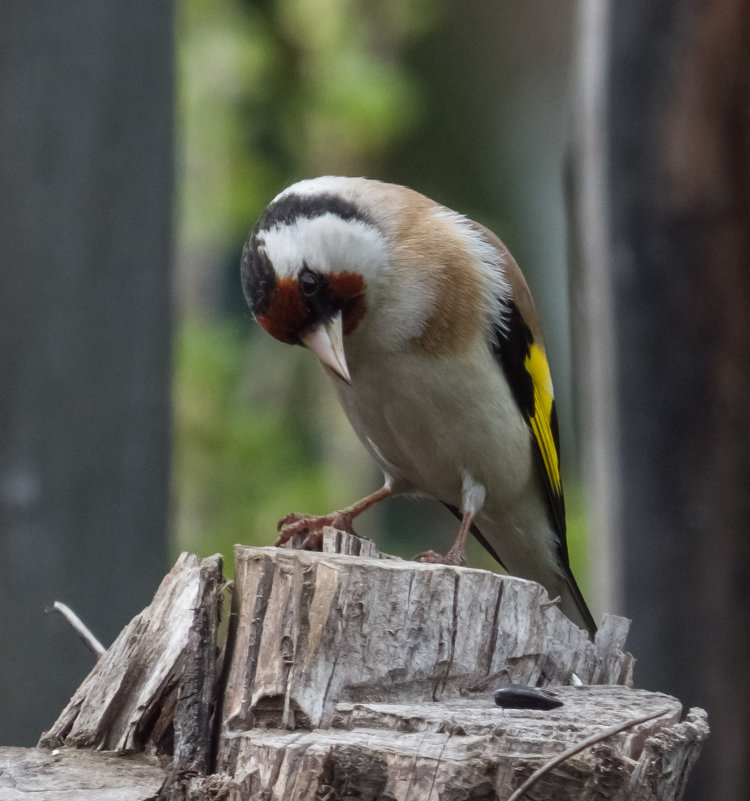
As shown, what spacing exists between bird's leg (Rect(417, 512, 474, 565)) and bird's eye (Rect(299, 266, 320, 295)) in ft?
2.67

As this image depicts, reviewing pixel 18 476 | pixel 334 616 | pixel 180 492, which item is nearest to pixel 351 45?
pixel 180 492

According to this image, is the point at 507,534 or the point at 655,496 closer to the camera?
the point at 655,496

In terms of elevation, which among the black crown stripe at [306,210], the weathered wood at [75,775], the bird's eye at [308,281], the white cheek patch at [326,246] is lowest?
the weathered wood at [75,775]

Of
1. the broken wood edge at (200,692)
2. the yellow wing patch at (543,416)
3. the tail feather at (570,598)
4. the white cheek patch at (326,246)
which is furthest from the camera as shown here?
the yellow wing patch at (543,416)

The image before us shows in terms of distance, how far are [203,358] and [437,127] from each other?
295cm

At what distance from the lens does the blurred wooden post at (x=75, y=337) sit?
4.11 meters

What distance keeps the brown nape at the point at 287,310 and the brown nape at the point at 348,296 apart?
0.41 ft

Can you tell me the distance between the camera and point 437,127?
9617 millimetres

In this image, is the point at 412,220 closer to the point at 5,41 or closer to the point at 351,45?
the point at 5,41

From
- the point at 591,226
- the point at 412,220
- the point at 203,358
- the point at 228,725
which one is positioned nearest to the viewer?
the point at 228,725

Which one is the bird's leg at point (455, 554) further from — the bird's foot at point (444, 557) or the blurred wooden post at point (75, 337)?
the blurred wooden post at point (75, 337)

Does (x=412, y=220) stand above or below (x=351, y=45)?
below

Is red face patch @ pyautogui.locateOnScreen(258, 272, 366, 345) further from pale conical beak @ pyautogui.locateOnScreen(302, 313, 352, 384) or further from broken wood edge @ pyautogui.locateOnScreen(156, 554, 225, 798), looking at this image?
broken wood edge @ pyautogui.locateOnScreen(156, 554, 225, 798)

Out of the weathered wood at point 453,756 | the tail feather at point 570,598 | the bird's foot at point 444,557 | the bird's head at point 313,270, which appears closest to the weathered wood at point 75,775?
the weathered wood at point 453,756
